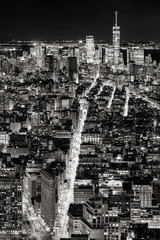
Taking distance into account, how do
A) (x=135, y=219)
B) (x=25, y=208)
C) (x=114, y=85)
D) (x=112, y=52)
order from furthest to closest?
1. (x=112, y=52)
2. (x=114, y=85)
3. (x=25, y=208)
4. (x=135, y=219)

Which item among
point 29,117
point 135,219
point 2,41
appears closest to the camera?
point 135,219

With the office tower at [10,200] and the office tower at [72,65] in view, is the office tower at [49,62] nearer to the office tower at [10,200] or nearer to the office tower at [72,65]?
the office tower at [72,65]

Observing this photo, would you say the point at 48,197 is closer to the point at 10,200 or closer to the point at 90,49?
the point at 10,200

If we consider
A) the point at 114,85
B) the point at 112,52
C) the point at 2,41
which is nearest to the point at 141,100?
the point at 114,85

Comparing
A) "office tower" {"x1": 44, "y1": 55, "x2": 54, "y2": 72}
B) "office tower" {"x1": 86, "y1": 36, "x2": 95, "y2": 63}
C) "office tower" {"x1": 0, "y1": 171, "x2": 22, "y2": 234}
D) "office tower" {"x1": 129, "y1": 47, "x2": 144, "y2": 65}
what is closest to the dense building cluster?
"office tower" {"x1": 0, "y1": 171, "x2": 22, "y2": 234}

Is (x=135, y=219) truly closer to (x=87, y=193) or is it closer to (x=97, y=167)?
(x=87, y=193)

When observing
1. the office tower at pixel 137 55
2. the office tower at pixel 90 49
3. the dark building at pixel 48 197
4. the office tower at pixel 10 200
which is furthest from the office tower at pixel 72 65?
the office tower at pixel 10 200
